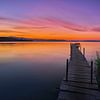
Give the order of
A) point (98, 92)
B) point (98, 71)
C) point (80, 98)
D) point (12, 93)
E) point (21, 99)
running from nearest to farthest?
point (80, 98) → point (98, 92) → point (21, 99) → point (12, 93) → point (98, 71)

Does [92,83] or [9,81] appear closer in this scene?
[92,83]

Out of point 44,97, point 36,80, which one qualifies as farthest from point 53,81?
point 44,97

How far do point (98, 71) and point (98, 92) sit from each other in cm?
637

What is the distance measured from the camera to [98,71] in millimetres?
14609

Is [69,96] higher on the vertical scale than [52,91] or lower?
higher

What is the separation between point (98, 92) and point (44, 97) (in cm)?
423

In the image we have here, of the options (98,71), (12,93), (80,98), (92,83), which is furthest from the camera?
(98,71)

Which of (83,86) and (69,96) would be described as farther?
(83,86)

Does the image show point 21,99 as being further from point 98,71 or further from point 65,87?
point 98,71

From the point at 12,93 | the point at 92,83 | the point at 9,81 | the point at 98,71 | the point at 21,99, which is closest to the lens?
the point at 92,83

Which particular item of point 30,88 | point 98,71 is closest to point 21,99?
point 30,88

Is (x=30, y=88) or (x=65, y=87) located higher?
(x=65, y=87)

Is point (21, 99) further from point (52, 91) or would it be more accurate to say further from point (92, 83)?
point (92, 83)

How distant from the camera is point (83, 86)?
31.1 ft
